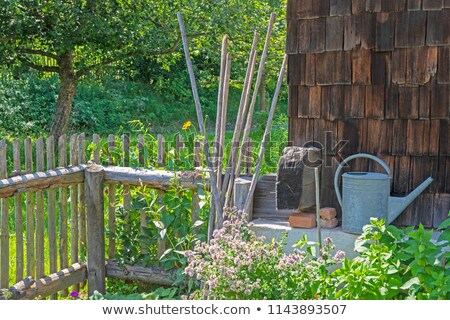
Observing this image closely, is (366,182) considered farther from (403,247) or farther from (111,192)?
(111,192)

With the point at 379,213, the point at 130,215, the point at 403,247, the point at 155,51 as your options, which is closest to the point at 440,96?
the point at 379,213

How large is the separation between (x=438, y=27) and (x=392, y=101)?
1.72ft

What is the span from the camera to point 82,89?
1472 cm

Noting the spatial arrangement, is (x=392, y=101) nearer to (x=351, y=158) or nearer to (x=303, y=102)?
(x=351, y=158)

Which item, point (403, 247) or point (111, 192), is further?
point (111, 192)

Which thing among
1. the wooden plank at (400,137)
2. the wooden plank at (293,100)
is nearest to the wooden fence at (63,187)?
the wooden plank at (293,100)

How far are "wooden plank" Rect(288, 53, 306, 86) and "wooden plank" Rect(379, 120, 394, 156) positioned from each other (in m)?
0.61

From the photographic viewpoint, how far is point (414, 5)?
156 inches

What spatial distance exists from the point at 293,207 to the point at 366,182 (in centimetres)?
49

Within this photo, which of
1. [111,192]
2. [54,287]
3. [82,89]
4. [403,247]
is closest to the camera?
[403,247]

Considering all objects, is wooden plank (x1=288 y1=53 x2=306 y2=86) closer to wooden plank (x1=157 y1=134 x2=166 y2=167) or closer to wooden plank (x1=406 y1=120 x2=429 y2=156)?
wooden plank (x1=406 y1=120 x2=429 y2=156)

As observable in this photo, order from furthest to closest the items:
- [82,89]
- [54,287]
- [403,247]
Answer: [82,89] < [54,287] < [403,247]

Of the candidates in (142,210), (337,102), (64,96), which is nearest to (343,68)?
(337,102)

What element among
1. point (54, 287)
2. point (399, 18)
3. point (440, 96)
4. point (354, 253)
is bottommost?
point (54, 287)
